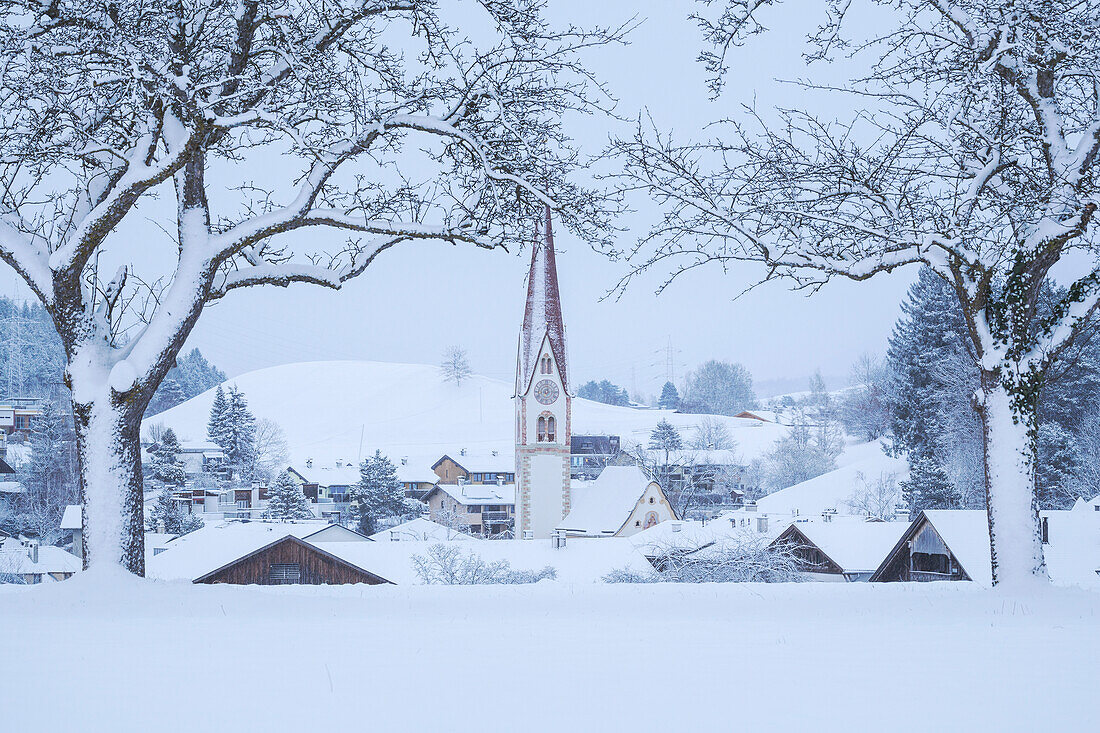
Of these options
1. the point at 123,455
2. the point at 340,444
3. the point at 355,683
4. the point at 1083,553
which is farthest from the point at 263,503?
the point at 355,683

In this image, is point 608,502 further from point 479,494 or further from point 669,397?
point 669,397

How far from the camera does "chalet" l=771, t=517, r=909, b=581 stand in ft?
89.3

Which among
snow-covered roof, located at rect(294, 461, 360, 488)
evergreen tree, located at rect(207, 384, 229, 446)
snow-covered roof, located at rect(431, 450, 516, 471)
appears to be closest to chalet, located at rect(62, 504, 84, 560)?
snow-covered roof, located at rect(294, 461, 360, 488)

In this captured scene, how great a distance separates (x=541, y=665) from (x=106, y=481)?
4955 millimetres

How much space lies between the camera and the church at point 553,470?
49219mm

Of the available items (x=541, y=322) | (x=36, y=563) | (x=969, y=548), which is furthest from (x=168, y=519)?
(x=969, y=548)

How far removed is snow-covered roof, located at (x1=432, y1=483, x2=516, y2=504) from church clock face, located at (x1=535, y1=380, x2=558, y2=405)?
44.5 feet

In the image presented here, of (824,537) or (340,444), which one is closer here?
(824,537)

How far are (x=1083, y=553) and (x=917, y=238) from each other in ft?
63.0

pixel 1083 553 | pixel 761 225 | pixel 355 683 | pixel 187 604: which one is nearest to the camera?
pixel 355 683

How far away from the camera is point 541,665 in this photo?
458 cm

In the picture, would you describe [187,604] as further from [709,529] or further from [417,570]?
[709,529]

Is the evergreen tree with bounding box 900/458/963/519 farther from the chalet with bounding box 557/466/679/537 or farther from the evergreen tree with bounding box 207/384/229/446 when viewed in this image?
the evergreen tree with bounding box 207/384/229/446

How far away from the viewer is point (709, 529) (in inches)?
1218
